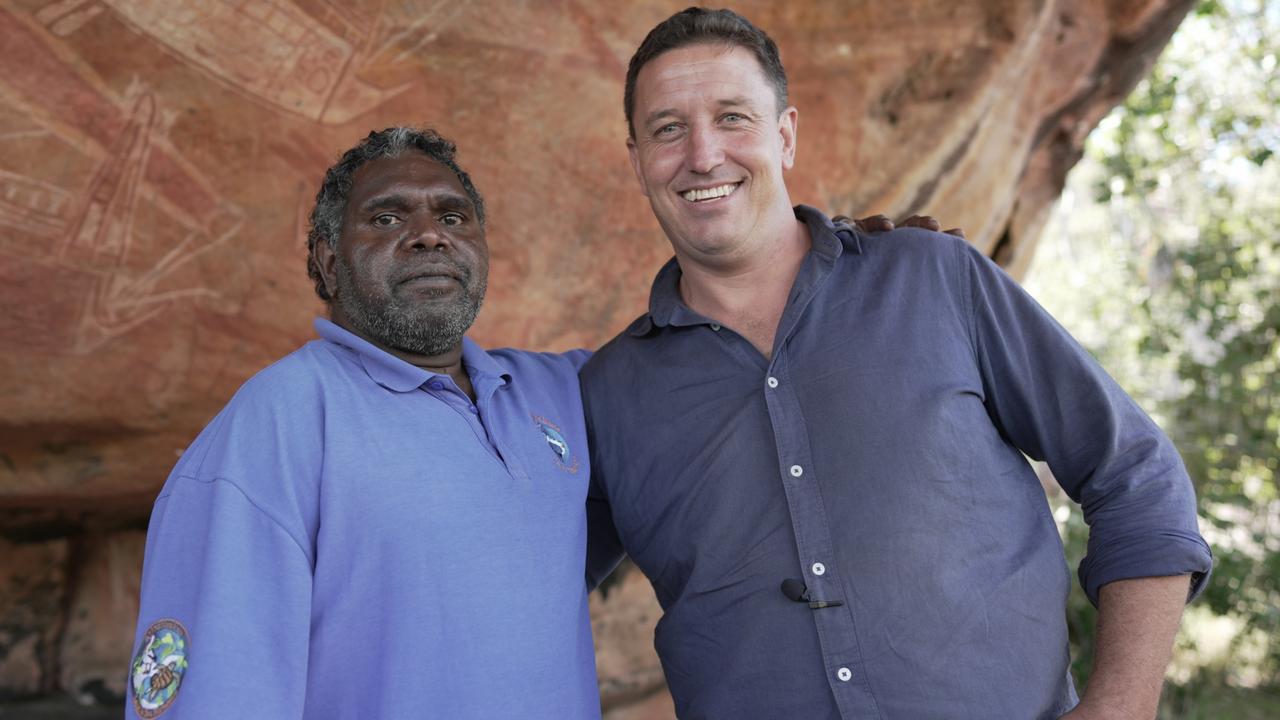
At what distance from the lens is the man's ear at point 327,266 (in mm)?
1986

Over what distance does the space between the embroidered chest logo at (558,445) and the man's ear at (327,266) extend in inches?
17.5

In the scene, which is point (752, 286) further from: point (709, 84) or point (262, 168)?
point (262, 168)

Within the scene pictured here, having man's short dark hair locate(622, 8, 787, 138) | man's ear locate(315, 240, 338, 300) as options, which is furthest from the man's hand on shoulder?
man's ear locate(315, 240, 338, 300)

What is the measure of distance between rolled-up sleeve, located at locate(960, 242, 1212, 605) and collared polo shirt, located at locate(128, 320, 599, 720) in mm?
770

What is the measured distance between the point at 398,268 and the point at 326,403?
1.13ft

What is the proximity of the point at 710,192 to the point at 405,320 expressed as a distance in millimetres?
588

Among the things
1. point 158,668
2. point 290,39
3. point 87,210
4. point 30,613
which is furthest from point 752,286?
point 30,613

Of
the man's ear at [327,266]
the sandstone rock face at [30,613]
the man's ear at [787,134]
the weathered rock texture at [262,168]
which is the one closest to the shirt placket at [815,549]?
the man's ear at [787,134]

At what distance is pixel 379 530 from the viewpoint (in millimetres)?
1599

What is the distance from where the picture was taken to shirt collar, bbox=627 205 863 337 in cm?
194

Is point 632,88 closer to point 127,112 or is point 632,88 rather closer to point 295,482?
point 295,482

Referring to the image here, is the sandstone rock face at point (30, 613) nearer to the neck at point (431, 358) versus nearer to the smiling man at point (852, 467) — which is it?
the neck at point (431, 358)

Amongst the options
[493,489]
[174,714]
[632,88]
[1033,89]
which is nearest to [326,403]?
[493,489]

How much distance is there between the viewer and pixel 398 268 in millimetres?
1908
